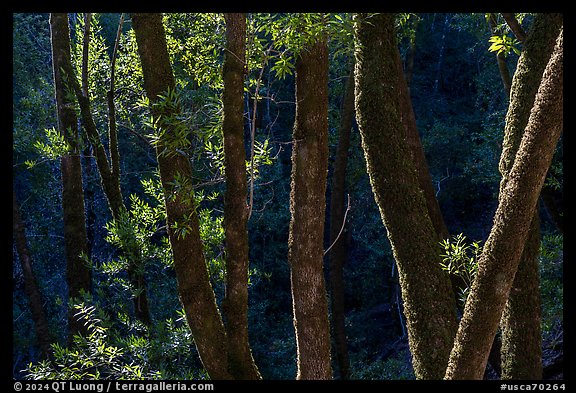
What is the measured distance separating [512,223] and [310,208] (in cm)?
186

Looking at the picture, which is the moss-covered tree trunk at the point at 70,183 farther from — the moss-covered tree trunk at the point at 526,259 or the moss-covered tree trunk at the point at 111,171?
the moss-covered tree trunk at the point at 526,259

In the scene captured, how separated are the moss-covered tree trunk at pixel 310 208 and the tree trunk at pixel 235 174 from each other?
16.9 inches

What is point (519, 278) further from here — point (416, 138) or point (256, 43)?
point (256, 43)

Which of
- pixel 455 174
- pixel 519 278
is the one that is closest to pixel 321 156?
pixel 519 278

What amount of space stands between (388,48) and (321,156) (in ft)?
3.23

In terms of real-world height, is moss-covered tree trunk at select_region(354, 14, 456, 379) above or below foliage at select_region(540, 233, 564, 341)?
above

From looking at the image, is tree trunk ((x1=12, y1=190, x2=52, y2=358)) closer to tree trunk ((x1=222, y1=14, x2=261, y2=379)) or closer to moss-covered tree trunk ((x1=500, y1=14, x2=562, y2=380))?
tree trunk ((x1=222, y1=14, x2=261, y2=379))

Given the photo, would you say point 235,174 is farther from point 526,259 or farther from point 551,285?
point 551,285

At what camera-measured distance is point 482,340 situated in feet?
10.4

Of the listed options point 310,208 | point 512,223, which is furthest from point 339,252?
point 512,223

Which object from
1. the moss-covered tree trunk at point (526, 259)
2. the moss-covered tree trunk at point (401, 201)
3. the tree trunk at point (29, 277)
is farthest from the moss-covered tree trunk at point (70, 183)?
the moss-covered tree trunk at point (526, 259)

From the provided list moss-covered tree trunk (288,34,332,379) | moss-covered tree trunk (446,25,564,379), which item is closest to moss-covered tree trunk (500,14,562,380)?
moss-covered tree trunk (288,34,332,379)

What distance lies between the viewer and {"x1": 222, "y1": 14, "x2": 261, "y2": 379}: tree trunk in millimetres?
4445

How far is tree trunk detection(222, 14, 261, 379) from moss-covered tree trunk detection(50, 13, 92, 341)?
3757 millimetres
